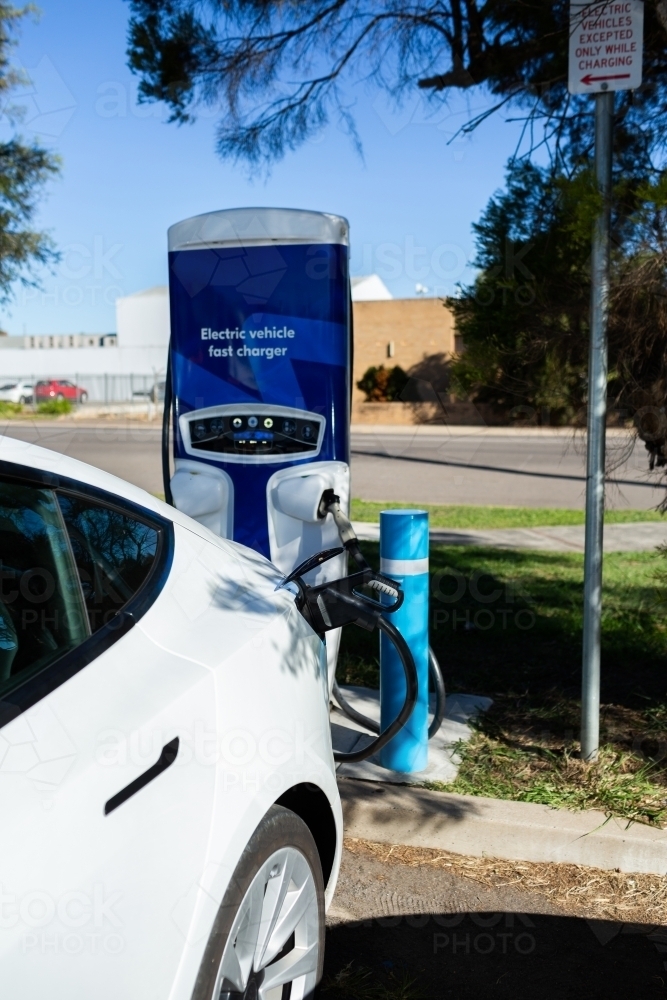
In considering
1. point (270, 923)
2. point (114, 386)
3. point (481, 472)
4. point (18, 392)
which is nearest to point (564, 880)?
point (270, 923)

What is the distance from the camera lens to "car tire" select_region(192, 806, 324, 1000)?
1.84 metres

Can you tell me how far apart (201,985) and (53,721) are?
1.89 feet

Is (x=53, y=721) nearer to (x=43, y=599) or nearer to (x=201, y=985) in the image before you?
(x=43, y=599)

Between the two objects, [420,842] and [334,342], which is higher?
[334,342]

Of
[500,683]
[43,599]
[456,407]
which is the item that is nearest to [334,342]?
[500,683]

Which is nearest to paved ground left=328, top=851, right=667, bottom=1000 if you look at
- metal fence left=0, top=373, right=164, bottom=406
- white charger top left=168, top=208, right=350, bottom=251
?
white charger top left=168, top=208, right=350, bottom=251

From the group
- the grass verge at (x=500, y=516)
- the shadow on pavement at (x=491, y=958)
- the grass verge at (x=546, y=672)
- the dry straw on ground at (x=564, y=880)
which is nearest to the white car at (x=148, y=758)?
the shadow on pavement at (x=491, y=958)

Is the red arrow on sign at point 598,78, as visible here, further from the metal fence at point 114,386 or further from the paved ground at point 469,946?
the metal fence at point 114,386

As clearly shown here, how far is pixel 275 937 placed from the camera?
217cm

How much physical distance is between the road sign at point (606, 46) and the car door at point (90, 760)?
8.79 feet

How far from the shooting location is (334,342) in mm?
4383

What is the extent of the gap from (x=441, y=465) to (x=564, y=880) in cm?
1587

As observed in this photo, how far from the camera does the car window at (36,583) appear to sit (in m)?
1.88

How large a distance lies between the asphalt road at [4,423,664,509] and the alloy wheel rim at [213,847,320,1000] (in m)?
7.48
